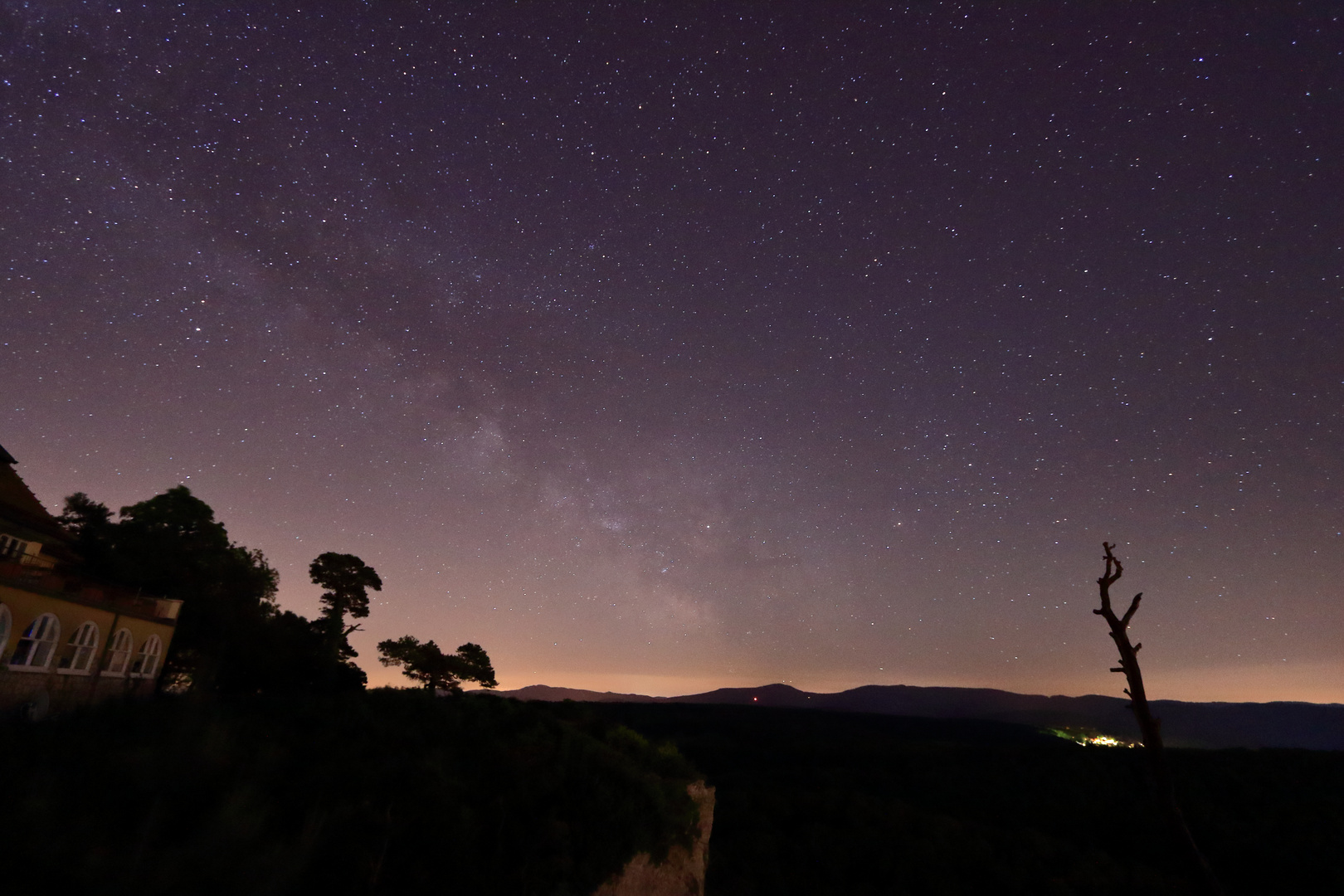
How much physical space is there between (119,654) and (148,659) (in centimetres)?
174

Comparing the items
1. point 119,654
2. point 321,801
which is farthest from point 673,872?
point 119,654

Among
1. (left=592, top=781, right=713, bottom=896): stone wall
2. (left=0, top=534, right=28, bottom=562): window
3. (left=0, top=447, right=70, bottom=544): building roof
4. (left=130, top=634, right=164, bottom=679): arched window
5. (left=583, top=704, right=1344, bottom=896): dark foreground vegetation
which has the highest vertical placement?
(left=0, top=447, right=70, bottom=544): building roof

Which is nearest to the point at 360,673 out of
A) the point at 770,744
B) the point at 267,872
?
the point at 267,872

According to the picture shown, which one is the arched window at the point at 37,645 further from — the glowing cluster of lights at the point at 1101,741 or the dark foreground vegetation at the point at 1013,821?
the glowing cluster of lights at the point at 1101,741

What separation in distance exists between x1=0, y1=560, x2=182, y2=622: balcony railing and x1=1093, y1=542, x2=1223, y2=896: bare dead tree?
2683cm

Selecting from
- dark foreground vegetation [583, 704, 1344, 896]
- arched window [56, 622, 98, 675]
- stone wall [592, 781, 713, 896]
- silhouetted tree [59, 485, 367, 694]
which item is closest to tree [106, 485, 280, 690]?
silhouetted tree [59, 485, 367, 694]

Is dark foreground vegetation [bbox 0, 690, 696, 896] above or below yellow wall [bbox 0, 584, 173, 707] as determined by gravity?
below

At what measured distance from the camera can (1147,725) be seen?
9047 millimetres

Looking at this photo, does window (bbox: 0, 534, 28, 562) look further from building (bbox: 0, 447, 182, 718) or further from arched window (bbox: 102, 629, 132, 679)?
arched window (bbox: 102, 629, 132, 679)

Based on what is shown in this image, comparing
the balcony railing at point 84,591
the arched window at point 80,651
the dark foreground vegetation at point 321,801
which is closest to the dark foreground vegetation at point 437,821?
the dark foreground vegetation at point 321,801

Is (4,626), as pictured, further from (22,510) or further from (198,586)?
(198,586)

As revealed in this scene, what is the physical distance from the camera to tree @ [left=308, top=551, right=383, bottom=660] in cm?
4100

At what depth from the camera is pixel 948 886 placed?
45844mm

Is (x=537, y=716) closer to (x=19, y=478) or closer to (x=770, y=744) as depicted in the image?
(x=19, y=478)
